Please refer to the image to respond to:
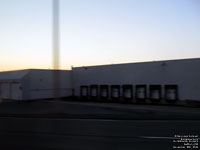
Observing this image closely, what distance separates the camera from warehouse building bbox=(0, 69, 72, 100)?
124 ft

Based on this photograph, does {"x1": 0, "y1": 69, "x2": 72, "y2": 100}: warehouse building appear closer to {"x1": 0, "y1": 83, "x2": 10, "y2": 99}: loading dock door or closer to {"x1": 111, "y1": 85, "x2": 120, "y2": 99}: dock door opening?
{"x1": 0, "y1": 83, "x2": 10, "y2": 99}: loading dock door

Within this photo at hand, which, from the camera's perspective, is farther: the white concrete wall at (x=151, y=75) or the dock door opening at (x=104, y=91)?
the dock door opening at (x=104, y=91)

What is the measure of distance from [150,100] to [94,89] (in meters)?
8.79

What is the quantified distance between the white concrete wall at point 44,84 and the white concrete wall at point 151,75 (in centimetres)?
Answer: 128

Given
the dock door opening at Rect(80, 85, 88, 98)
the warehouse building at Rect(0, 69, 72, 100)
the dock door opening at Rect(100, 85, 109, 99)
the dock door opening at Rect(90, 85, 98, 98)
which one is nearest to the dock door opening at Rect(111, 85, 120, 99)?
the dock door opening at Rect(100, 85, 109, 99)

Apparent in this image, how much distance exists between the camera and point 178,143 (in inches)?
360

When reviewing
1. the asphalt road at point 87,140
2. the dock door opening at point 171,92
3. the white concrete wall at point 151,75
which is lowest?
the asphalt road at point 87,140

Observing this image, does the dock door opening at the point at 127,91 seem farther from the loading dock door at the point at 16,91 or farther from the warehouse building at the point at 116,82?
the loading dock door at the point at 16,91

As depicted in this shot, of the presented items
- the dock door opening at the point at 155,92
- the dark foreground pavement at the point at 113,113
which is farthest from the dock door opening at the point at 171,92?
the dark foreground pavement at the point at 113,113

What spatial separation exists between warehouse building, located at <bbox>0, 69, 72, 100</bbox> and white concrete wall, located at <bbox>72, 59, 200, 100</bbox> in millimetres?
1708

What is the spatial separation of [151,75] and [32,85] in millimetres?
15079

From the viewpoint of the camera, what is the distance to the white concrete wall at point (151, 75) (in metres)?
29.0

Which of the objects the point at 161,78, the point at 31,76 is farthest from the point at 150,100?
the point at 31,76

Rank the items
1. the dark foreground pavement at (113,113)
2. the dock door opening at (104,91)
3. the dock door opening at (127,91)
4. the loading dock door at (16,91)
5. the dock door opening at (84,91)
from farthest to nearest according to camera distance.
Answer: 1. the dock door opening at (84,91)
2. the loading dock door at (16,91)
3. the dock door opening at (104,91)
4. the dock door opening at (127,91)
5. the dark foreground pavement at (113,113)
